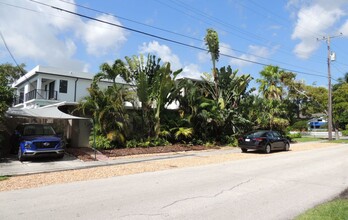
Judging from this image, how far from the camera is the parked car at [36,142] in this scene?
13648 mm

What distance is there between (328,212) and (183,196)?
3.17 m

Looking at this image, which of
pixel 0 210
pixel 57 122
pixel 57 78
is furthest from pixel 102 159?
pixel 57 78

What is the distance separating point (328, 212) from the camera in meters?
6.11

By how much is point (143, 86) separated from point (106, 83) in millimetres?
15560

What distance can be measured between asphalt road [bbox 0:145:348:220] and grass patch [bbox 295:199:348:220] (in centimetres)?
30

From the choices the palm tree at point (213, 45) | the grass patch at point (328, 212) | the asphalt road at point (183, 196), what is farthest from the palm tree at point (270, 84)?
the grass patch at point (328, 212)

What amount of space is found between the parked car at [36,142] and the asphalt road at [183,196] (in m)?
5.30

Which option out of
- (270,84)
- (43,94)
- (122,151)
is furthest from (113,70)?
(270,84)

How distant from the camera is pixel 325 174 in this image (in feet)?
37.1

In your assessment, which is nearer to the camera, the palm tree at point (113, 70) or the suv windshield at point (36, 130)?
the suv windshield at point (36, 130)

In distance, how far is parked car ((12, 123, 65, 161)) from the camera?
44.8 feet

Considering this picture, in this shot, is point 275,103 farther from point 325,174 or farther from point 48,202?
point 48,202

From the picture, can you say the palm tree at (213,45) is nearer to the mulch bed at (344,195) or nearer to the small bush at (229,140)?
the small bush at (229,140)

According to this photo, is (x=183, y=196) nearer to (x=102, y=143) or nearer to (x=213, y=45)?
(x=102, y=143)
